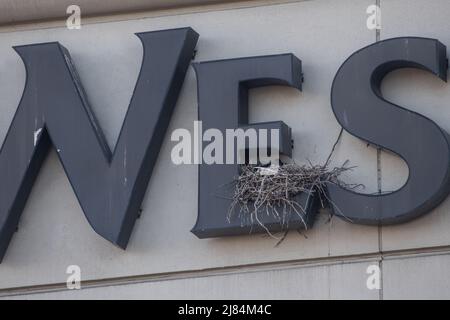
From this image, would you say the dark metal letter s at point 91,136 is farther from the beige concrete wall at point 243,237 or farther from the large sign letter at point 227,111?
the large sign letter at point 227,111

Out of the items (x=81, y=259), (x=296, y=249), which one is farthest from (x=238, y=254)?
(x=81, y=259)

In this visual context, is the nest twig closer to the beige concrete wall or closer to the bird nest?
the bird nest

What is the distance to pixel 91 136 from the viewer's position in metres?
12.8

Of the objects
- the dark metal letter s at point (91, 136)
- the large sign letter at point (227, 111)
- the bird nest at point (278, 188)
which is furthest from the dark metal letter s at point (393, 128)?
the dark metal letter s at point (91, 136)

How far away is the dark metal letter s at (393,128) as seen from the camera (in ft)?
38.8

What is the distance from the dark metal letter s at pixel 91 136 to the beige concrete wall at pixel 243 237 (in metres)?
0.16

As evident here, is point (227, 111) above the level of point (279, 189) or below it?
above

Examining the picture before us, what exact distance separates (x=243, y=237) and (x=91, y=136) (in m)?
1.52

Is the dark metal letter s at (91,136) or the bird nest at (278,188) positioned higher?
the dark metal letter s at (91,136)

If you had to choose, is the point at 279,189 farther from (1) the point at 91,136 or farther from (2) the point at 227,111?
(1) the point at 91,136

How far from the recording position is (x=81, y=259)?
1266 centimetres

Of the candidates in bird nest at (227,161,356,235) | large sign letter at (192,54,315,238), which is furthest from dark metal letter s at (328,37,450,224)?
large sign letter at (192,54,315,238)

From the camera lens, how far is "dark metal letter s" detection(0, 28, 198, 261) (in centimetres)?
1255

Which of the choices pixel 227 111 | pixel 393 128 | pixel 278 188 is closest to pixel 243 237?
pixel 278 188
